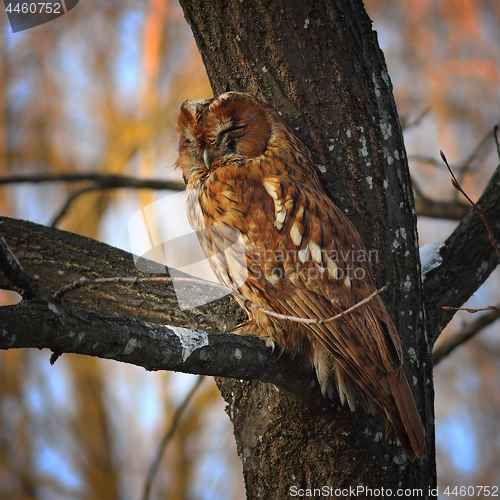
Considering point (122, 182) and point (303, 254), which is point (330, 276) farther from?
point (122, 182)

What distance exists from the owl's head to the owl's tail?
1.04 metres

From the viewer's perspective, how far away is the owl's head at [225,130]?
6.65ft

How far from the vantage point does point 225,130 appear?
2.11m

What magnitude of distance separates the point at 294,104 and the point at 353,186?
1.39 ft

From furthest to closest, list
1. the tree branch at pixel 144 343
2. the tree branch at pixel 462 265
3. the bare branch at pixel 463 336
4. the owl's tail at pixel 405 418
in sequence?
1. the bare branch at pixel 463 336
2. the tree branch at pixel 462 265
3. the owl's tail at pixel 405 418
4. the tree branch at pixel 144 343

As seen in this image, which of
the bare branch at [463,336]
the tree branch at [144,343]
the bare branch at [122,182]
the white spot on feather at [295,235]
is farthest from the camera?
the bare branch at [122,182]

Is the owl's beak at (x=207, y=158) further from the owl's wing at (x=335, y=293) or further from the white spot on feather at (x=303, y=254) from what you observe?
the white spot on feather at (x=303, y=254)

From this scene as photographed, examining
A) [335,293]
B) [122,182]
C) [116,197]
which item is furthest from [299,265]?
[116,197]

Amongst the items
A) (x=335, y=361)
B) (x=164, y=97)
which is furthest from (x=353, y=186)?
(x=164, y=97)

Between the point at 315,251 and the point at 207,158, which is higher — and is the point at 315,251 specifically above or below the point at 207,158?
below

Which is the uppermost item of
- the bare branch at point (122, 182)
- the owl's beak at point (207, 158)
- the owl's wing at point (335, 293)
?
the bare branch at point (122, 182)

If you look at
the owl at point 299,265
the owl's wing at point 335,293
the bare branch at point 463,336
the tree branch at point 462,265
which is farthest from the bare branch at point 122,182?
the bare branch at point 463,336

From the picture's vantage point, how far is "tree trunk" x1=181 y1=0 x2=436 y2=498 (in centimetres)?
183

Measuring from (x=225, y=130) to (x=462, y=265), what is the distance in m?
1.18
